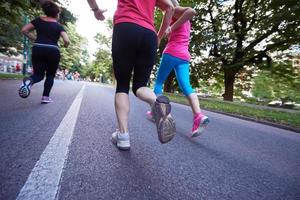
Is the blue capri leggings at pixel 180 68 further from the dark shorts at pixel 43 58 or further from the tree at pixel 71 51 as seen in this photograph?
the tree at pixel 71 51

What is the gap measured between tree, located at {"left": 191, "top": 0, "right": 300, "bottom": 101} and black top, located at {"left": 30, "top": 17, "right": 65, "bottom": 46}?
14.4m

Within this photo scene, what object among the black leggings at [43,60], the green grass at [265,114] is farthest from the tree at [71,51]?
the black leggings at [43,60]

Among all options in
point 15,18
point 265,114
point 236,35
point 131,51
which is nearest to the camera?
point 131,51

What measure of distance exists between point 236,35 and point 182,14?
1721cm

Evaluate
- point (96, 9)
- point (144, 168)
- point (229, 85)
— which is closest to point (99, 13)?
point (96, 9)

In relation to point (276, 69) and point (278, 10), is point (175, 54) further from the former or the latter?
Answer: point (276, 69)

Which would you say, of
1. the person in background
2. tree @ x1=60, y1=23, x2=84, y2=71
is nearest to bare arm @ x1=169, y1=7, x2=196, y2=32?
the person in background

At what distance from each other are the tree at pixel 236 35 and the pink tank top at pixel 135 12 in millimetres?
15328

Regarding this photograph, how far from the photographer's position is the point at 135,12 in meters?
2.30

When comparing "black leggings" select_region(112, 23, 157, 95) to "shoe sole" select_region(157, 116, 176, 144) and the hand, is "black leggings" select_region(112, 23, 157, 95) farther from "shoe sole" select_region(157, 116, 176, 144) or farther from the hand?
"shoe sole" select_region(157, 116, 176, 144)

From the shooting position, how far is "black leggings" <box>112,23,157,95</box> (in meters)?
2.27

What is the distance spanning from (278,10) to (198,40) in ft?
20.7

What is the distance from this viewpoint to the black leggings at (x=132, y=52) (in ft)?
7.45

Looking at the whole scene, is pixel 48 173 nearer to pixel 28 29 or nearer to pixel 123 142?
pixel 123 142
